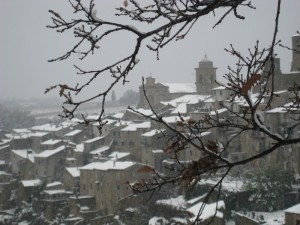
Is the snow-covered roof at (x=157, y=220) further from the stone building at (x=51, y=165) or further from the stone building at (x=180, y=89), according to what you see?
the stone building at (x=180, y=89)

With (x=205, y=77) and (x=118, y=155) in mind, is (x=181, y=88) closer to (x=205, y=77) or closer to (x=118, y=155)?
(x=205, y=77)

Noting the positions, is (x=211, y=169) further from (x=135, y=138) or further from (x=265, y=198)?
(x=135, y=138)

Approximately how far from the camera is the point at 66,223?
112 ft

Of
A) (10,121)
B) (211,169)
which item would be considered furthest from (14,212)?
(10,121)

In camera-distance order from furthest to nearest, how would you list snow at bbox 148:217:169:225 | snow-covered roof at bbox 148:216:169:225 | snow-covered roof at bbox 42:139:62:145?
1. snow-covered roof at bbox 42:139:62:145
2. snow-covered roof at bbox 148:216:169:225
3. snow at bbox 148:217:169:225

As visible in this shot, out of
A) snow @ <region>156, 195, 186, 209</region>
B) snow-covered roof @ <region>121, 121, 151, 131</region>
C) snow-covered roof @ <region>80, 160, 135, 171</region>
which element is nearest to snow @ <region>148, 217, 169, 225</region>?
snow @ <region>156, 195, 186, 209</region>

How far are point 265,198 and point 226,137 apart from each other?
9.01m

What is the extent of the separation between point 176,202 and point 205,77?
3317 centimetres

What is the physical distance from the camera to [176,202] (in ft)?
97.4

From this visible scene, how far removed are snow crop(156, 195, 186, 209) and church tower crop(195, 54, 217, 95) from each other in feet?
102

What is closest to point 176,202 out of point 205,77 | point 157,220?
point 157,220

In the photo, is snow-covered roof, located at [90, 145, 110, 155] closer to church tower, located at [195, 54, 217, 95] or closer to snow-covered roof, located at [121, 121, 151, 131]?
snow-covered roof, located at [121, 121, 151, 131]

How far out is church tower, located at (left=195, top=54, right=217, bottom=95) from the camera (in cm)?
6009

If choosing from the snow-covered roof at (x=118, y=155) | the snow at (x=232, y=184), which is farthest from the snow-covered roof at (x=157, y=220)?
the snow-covered roof at (x=118, y=155)
